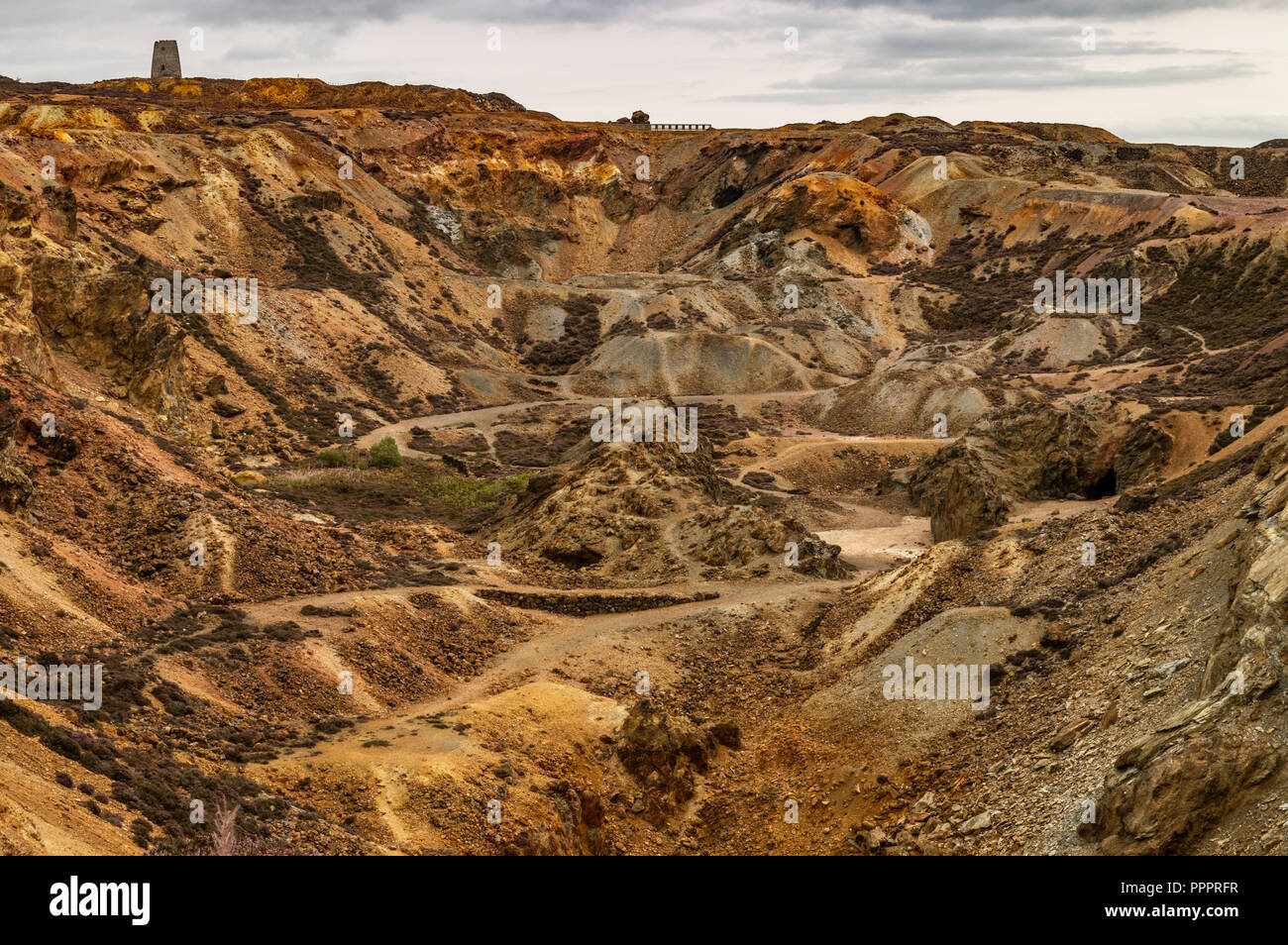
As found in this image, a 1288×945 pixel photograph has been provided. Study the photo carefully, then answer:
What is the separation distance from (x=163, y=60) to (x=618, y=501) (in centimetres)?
11995

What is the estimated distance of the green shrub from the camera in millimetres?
58438

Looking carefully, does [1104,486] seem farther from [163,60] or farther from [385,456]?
[163,60]

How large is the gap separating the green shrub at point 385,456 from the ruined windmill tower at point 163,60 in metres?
97.3

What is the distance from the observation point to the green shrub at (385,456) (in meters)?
58.4

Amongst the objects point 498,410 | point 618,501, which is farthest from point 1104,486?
point 498,410

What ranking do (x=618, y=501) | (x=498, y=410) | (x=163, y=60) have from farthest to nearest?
(x=163, y=60) → (x=498, y=410) → (x=618, y=501)

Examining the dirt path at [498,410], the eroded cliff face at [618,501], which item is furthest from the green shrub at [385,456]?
the dirt path at [498,410]

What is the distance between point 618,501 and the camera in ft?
135

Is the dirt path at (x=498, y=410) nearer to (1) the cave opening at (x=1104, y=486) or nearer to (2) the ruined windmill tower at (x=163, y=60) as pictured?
(1) the cave opening at (x=1104, y=486)

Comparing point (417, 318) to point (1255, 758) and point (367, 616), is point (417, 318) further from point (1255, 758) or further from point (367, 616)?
point (1255, 758)

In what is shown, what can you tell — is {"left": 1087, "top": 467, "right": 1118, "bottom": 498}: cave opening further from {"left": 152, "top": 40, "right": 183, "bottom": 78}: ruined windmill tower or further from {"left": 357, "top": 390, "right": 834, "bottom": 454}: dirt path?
{"left": 152, "top": 40, "right": 183, "bottom": 78}: ruined windmill tower

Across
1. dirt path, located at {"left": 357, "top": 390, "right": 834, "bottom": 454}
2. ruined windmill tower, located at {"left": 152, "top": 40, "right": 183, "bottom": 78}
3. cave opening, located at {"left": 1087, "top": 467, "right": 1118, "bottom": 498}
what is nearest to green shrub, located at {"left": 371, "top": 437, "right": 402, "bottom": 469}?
dirt path, located at {"left": 357, "top": 390, "right": 834, "bottom": 454}
